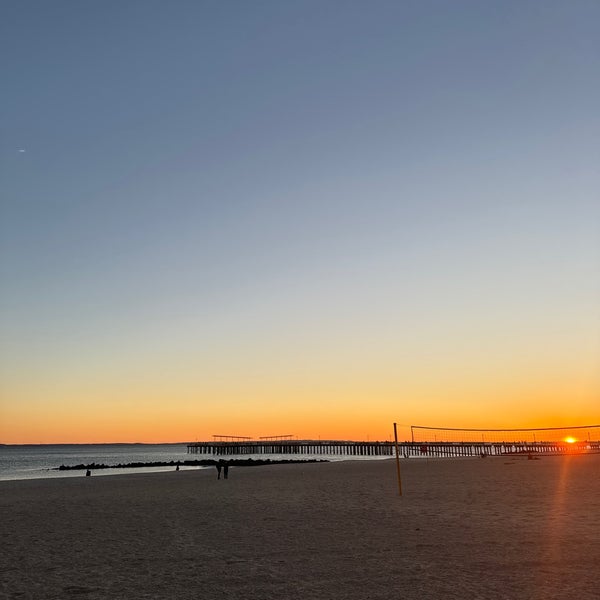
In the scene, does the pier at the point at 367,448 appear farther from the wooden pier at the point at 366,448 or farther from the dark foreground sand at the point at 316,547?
the dark foreground sand at the point at 316,547

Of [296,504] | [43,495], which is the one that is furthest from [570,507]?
[43,495]

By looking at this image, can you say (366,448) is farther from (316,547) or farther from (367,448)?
(316,547)

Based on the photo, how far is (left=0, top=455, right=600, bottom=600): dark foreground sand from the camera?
24.2 feet

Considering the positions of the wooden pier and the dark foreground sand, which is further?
the wooden pier

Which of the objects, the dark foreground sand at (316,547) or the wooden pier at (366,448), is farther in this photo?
the wooden pier at (366,448)

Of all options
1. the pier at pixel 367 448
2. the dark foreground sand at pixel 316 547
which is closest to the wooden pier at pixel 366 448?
the pier at pixel 367 448

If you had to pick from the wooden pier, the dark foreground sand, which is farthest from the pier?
the dark foreground sand

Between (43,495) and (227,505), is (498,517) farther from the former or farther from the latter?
(43,495)

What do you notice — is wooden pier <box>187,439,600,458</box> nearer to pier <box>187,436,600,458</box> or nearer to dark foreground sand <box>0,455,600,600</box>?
pier <box>187,436,600,458</box>

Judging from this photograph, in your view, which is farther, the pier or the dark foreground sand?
the pier

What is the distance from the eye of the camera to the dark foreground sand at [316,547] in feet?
24.2

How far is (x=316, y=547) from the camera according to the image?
1014cm

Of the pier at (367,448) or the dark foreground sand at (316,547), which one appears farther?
the pier at (367,448)

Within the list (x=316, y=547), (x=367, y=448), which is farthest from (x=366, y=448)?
(x=316, y=547)
